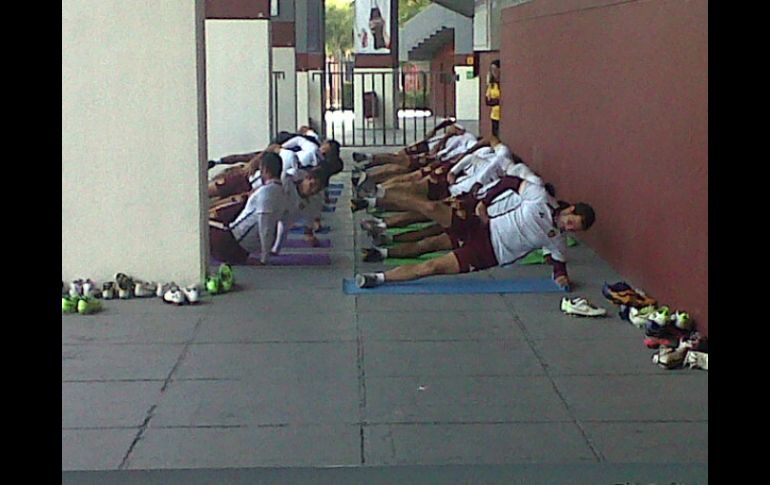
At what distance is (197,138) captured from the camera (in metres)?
9.66

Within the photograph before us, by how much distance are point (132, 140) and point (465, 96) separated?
24772 millimetres

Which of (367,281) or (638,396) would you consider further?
(367,281)

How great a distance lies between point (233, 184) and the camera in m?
13.1

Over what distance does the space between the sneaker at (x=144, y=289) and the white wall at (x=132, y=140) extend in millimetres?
102

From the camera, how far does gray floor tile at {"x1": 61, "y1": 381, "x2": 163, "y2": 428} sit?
621 centimetres

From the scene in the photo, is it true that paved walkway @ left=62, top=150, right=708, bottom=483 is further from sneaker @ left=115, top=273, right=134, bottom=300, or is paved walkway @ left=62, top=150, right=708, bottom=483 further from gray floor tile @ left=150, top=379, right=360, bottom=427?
sneaker @ left=115, top=273, right=134, bottom=300

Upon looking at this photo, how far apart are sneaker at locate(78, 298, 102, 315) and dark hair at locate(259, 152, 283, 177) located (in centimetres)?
235

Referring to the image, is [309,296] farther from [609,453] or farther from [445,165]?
[445,165]

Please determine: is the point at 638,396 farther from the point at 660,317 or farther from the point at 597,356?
the point at 660,317

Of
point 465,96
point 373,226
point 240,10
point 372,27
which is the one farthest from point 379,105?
point 373,226

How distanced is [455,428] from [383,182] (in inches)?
354

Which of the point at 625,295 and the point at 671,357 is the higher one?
the point at 625,295

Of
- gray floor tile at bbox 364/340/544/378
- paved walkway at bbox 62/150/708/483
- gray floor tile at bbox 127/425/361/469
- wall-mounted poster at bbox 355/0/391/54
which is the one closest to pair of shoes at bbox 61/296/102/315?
paved walkway at bbox 62/150/708/483

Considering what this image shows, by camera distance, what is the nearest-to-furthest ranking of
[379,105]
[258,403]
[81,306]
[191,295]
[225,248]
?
[258,403], [81,306], [191,295], [225,248], [379,105]
